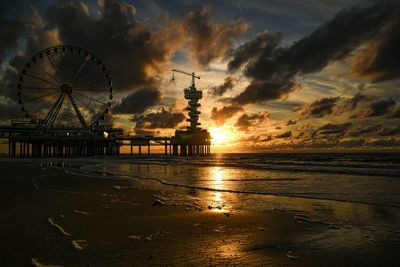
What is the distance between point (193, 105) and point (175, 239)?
406ft

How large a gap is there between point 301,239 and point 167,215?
12.1 feet

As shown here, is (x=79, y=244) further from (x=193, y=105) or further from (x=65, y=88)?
(x=193, y=105)

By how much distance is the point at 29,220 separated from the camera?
7.89 m

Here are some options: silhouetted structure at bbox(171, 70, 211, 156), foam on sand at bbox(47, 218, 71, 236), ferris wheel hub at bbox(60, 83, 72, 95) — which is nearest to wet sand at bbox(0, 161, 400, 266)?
foam on sand at bbox(47, 218, 71, 236)

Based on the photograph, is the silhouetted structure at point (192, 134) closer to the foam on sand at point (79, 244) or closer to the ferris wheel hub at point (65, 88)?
the ferris wheel hub at point (65, 88)

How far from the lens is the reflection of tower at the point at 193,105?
416 feet

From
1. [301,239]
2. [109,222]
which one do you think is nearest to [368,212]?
[301,239]

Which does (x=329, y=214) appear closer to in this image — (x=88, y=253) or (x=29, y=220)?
(x=88, y=253)

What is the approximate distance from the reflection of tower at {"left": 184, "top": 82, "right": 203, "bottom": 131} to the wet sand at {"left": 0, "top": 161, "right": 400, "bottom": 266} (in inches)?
4556

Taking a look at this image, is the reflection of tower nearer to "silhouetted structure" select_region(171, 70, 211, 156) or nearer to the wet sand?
"silhouetted structure" select_region(171, 70, 211, 156)

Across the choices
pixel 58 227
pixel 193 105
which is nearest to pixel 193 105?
pixel 193 105

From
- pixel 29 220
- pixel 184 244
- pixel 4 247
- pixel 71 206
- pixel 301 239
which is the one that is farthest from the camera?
pixel 71 206

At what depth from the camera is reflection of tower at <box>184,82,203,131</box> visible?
127m

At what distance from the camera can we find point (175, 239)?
6.42 m
